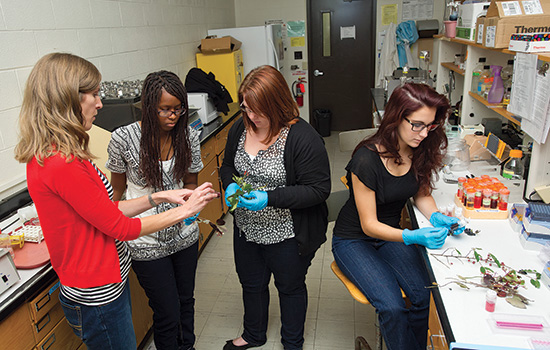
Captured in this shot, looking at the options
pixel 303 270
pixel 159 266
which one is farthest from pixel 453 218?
pixel 159 266

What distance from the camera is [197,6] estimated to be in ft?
14.8

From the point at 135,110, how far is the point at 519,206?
6.79 ft

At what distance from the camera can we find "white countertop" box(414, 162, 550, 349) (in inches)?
43.6

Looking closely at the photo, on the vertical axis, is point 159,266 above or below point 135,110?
below

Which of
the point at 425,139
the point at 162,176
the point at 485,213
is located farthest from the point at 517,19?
the point at 162,176

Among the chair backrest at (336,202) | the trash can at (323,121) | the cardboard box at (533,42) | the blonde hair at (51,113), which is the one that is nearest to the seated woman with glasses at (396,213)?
the chair backrest at (336,202)

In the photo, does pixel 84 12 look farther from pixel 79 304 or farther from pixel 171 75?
pixel 79 304

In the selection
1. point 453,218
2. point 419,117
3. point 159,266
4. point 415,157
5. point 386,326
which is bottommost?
point 386,326

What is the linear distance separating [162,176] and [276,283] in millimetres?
771

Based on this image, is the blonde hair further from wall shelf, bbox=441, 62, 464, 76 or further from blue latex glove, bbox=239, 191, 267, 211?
wall shelf, bbox=441, 62, 464, 76

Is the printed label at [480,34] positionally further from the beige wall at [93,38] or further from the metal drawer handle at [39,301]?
the metal drawer handle at [39,301]

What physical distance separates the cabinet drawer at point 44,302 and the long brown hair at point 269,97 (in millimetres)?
1012

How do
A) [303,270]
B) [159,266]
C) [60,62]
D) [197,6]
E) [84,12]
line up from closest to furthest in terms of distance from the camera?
[60,62] → [159,266] → [303,270] → [84,12] → [197,6]

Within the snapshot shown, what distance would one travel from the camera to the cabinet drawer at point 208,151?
3.08m
